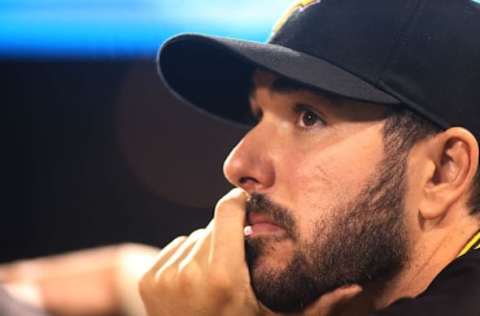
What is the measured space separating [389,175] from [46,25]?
5.29ft

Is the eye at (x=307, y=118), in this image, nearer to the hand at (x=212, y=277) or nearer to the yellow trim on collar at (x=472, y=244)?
the hand at (x=212, y=277)

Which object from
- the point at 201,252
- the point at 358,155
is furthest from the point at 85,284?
the point at 358,155

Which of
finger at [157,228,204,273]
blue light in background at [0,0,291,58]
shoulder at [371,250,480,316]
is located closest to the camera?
→ shoulder at [371,250,480,316]

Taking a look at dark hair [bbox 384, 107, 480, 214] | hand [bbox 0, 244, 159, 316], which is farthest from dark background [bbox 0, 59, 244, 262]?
dark hair [bbox 384, 107, 480, 214]

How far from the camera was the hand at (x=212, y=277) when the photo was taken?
1.35 metres

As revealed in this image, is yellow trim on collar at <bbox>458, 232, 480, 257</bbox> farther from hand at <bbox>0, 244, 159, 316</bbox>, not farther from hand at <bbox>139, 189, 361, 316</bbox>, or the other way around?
hand at <bbox>0, 244, 159, 316</bbox>

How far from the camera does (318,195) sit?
1.26 metres

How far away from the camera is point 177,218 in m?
2.73

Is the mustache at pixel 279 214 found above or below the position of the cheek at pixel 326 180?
below

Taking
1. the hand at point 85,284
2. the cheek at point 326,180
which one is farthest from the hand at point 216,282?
the hand at point 85,284

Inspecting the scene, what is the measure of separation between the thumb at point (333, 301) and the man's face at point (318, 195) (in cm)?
3

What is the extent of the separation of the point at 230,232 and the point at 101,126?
1.37 m

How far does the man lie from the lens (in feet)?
4.01

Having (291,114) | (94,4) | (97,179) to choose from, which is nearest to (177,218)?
(97,179)
